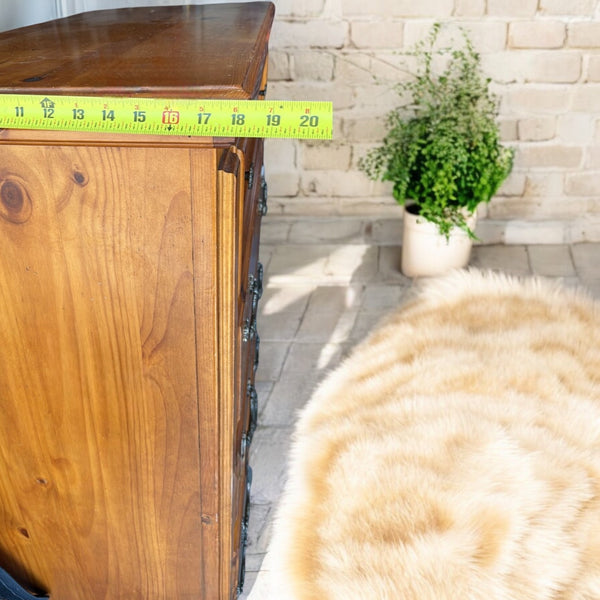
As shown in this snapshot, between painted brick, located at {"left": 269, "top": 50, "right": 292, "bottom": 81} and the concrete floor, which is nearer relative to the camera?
the concrete floor

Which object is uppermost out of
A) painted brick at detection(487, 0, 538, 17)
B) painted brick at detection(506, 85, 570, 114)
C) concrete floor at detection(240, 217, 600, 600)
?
painted brick at detection(487, 0, 538, 17)

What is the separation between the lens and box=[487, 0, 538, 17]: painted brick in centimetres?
264

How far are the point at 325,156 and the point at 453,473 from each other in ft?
6.55

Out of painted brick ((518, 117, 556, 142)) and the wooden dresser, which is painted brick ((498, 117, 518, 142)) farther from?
the wooden dresser

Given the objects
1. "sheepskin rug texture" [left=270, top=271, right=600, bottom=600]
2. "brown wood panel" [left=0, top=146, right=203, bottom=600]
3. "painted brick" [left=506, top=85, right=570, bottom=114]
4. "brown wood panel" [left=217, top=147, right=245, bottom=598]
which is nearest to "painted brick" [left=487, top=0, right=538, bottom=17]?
"painted brick" [left=506, top=85, right=570, bottom=114]

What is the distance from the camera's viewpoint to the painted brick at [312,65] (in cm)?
275

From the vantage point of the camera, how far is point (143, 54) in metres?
1.14

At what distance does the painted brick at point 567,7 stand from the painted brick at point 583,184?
0.65 metres

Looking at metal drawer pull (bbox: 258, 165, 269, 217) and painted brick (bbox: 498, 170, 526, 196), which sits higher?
metal drawer pull (bbox: 258, 165, 269, 217)

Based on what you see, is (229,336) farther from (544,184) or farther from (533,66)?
(544,184)

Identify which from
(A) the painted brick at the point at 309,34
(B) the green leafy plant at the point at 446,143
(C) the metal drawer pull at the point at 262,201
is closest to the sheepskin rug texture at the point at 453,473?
(C) the metal drawer pull at the point at 262,201

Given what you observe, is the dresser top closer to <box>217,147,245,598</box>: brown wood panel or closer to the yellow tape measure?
the yellow tape measure

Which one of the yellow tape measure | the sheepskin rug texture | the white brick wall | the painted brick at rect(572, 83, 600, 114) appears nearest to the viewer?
the yellow tape measure

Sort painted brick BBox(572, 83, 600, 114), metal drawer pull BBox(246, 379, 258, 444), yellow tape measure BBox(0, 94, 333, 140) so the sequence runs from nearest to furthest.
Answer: yellow tape measure BBox(0, 94, 333, 140) → metal drawer pull BBox(246, 379, 258, 444) → painted brick BBox(572, 83, 600, 114)
